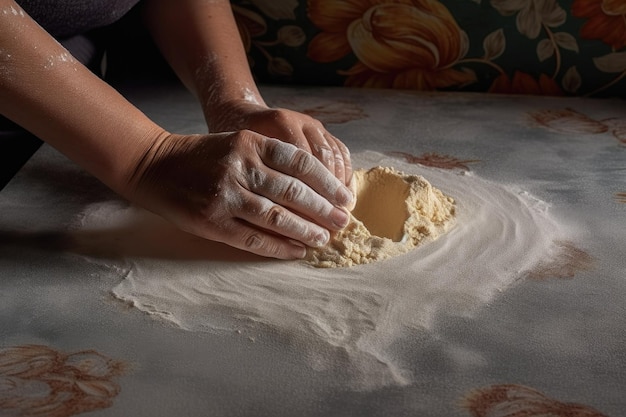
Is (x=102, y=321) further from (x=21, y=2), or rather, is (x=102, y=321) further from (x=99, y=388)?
(x=21, y=2)

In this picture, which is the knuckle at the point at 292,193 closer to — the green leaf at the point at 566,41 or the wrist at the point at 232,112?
the wrist at the point at 232,112

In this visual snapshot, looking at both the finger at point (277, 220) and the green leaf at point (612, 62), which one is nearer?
the finger at point (277, 220)

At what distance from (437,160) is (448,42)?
0.39 m

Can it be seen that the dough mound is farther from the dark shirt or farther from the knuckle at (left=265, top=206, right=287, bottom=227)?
the dark shirt

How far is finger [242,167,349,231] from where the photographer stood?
1.01 m

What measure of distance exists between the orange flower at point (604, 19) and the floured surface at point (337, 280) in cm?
57

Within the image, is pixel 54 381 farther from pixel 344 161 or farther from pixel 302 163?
pixel 344 161

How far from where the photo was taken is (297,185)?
3.36 feet

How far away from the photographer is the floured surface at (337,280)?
0.89 metres

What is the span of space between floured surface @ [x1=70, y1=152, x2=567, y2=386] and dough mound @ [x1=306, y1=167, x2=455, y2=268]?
16 mm

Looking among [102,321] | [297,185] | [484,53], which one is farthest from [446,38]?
[102,321]

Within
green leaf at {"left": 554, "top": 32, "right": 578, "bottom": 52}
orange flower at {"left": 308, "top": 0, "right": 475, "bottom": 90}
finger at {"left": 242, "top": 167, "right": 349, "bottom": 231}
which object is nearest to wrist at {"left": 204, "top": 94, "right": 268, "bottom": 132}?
finger at {"left": 242, "top": 167, "right": 349, "bottom": 231}

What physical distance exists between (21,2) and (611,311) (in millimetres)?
925

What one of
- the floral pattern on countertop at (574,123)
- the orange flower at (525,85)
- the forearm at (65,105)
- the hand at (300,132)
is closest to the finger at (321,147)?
the hand at (300,132)
